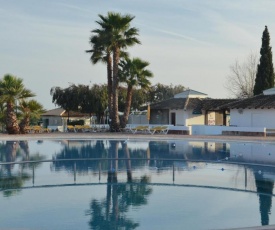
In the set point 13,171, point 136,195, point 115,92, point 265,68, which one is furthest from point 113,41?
point 136,195

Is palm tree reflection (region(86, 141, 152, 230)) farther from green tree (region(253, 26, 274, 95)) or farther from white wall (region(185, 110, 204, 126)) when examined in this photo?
green tree (region(253, 26, 274, 95))

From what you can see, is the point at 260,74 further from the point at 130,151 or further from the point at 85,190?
the point at 85,190

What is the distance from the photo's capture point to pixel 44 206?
10.8 m

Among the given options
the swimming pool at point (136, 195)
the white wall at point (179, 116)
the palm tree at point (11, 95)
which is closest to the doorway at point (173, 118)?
the white wall at point (179, 116)

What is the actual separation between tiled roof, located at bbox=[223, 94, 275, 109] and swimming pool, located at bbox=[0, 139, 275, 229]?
1667 cm

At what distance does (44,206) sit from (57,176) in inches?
161

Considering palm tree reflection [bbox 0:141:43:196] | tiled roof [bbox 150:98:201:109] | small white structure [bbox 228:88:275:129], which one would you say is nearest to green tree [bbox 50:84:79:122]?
tiled roof [bbox 150:98:201:109]

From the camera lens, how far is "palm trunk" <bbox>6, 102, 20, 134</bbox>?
34.0 metres

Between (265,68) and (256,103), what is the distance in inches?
310

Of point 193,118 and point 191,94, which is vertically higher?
point 191,94

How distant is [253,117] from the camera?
37.4 metres

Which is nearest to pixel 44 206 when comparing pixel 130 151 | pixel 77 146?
pixel 130 151

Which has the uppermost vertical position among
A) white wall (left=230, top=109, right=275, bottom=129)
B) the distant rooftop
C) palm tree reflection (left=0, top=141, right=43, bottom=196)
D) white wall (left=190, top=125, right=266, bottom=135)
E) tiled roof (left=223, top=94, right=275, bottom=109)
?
the distant rooftop

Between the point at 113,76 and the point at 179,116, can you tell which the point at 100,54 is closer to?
the point at 113,76
